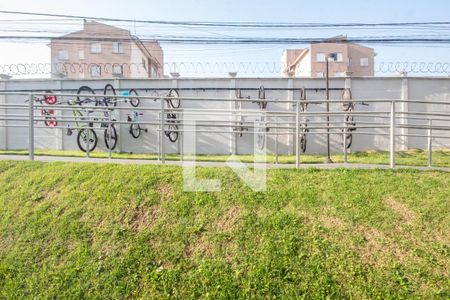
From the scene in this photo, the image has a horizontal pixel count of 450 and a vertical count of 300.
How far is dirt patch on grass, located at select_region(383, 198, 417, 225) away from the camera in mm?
3111

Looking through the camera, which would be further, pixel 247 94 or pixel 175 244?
pixel 247 94

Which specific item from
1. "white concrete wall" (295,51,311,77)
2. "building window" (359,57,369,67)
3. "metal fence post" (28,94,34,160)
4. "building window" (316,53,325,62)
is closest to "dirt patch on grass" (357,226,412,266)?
"metal fence post" (28,94,34,160)

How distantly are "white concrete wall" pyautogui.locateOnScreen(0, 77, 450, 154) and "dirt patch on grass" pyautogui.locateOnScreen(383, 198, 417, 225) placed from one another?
6691mm

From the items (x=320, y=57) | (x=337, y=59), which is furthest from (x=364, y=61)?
(x=320, y=57)

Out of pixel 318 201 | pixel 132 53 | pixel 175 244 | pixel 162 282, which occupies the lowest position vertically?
pixel 162 282

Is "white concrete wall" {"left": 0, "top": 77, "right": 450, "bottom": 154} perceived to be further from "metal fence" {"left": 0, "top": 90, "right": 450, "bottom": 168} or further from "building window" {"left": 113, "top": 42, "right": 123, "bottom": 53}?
"building window" {"left": 113, "top": 42, "right": 123, "bottom": 53}

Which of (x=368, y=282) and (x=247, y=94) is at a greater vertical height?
(x=247, y=94)

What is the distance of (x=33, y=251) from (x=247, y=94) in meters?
8.64

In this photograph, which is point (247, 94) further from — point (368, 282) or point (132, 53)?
Answer: point (132, 53)

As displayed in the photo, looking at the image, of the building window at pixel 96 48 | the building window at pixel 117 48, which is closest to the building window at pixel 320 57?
the building window at pixel 117 48

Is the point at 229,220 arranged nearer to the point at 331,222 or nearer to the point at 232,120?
the point at 331,222

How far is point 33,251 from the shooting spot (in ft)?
Result: 9.53

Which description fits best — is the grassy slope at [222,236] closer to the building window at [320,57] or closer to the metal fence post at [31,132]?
the metal fence post at [31,132]

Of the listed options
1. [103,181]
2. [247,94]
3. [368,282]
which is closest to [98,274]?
[103,181]
